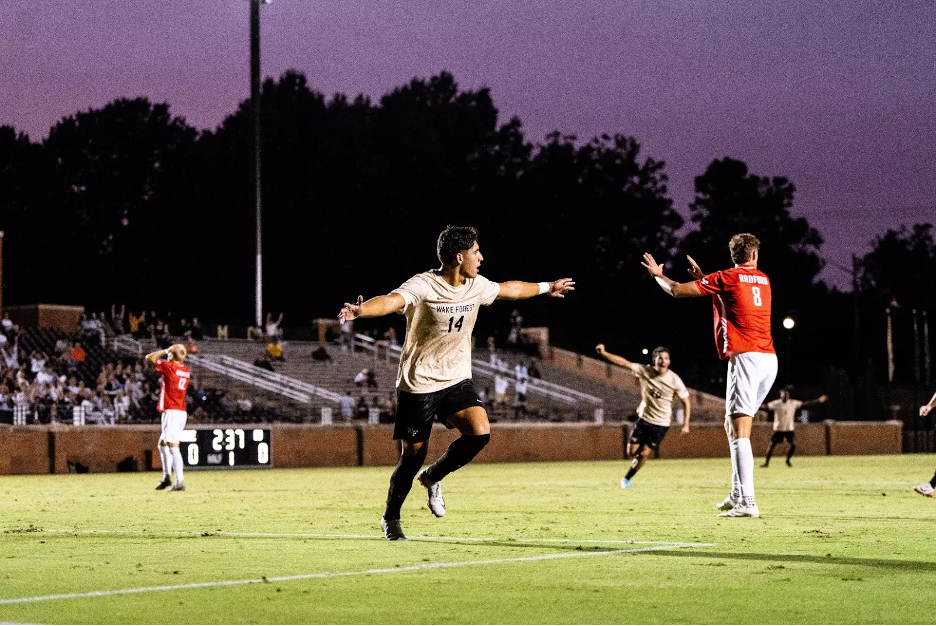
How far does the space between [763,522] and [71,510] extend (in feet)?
26.8

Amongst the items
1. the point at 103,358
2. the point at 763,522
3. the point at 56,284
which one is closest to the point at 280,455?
the point at 103,358

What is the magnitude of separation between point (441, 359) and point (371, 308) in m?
1.13

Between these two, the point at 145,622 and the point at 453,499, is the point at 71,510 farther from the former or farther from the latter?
the point at 145,622

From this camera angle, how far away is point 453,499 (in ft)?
61.5

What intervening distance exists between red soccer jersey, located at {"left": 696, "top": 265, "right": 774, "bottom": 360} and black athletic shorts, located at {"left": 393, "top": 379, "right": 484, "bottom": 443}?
3.52 metres

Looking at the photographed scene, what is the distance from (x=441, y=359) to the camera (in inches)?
427

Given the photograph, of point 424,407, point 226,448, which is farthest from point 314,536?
point 226,448

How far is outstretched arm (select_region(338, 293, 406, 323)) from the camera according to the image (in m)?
9.68

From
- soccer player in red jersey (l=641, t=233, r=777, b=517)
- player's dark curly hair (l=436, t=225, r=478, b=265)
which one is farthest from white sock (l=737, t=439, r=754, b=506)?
player's dark curly hair (l=436, t=225, r=478, b=265)

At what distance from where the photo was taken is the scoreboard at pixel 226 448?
106 feet

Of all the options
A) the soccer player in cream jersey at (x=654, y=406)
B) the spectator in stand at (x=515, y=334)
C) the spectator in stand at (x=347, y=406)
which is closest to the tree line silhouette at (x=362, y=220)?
the spectator in stand at (x=515, y=334)

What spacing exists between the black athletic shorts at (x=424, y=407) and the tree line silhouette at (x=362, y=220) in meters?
52.4

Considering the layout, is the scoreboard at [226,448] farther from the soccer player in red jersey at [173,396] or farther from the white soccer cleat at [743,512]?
the white soccer cleat at [743,512]

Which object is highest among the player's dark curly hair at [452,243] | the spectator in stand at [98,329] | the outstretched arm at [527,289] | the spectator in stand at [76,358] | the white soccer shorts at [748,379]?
the spectator in stand at [98,329]
